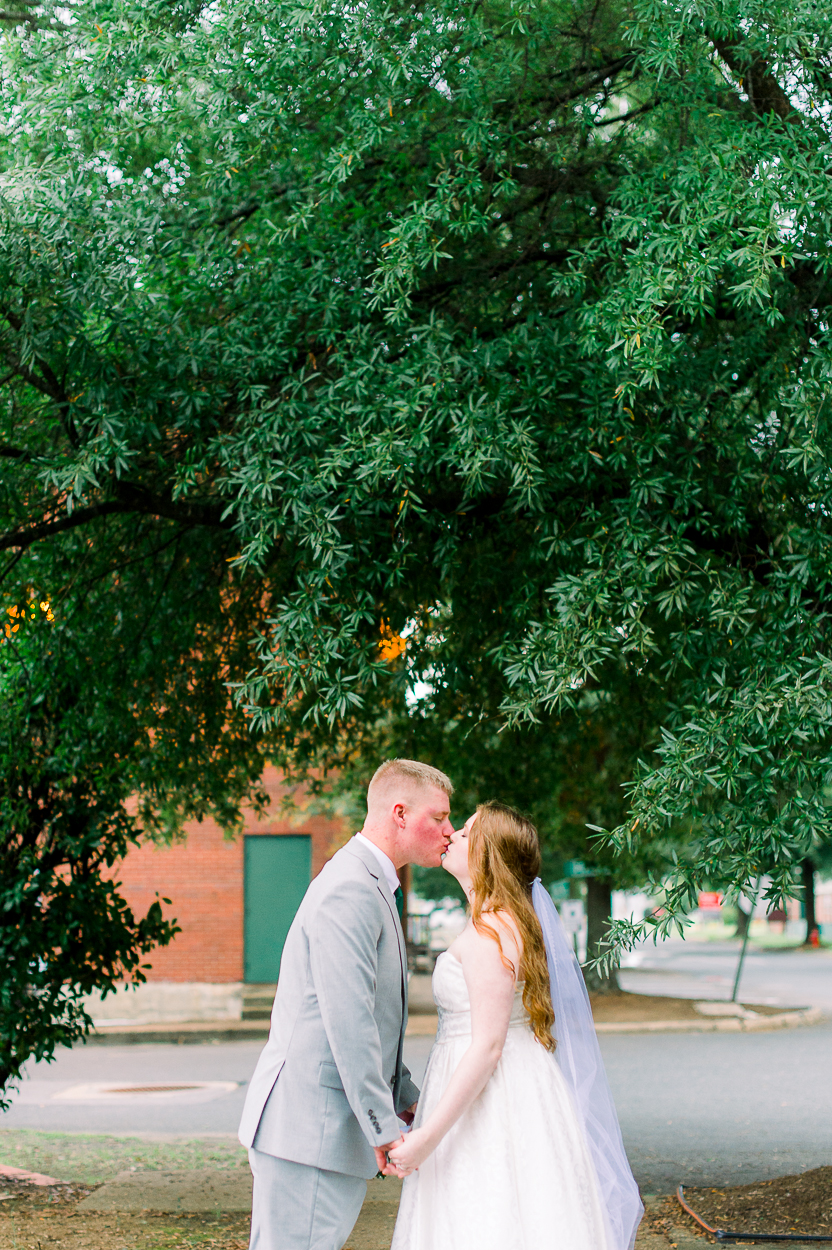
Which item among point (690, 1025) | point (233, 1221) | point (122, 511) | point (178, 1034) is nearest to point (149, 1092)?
point (178, 1034)

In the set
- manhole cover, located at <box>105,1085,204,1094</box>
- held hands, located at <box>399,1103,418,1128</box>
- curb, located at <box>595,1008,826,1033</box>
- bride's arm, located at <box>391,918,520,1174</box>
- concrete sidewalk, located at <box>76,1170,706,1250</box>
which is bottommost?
curb, located at <box>595,1008,826,1033</box>

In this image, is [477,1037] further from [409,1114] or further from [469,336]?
[469,336]

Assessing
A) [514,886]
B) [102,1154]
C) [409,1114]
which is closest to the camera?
[514,886]

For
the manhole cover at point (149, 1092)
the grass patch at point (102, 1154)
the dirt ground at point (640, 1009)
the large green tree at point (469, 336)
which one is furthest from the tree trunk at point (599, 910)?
the large green tree at point (469, 336)

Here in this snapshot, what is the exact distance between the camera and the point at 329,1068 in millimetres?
3414

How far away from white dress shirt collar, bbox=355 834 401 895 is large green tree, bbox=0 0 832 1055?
4.26 feet

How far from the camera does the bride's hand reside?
3367 millimetres

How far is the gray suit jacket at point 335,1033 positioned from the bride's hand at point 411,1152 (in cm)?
9

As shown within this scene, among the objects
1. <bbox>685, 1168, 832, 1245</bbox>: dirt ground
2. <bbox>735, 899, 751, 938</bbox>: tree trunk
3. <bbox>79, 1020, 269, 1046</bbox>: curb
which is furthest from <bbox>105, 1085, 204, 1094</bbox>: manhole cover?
<bbox>685, 1168, 832, 1245</bbox>: dirt ground

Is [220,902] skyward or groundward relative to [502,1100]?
groundward

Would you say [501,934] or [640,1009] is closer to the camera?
[501,934]

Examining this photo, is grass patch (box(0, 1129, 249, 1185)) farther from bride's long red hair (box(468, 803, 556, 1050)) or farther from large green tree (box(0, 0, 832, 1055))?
bride's long red hair (box(468, 803, 556, 1050))

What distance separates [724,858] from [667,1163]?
5342 mm

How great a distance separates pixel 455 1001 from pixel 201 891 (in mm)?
17384
